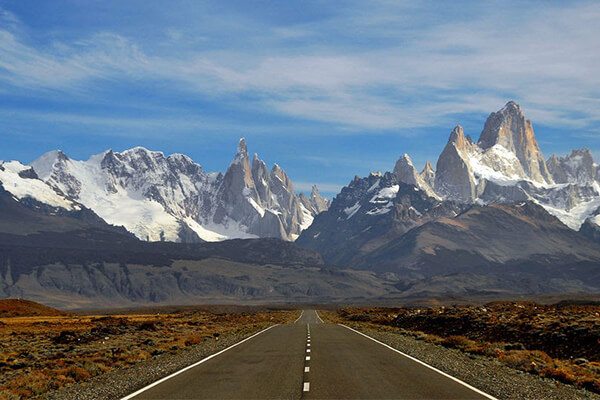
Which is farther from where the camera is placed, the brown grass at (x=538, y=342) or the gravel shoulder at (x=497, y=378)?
the brown grass at (x=538, y=342)

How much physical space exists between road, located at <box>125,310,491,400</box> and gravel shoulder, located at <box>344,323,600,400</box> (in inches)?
30.9

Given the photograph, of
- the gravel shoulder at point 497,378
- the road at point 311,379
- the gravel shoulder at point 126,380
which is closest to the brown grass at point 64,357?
the gravel shoulder at point 126,380

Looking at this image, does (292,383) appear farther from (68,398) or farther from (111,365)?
(111,365)

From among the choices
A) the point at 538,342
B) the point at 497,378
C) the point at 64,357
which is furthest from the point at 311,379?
the point at 538,342

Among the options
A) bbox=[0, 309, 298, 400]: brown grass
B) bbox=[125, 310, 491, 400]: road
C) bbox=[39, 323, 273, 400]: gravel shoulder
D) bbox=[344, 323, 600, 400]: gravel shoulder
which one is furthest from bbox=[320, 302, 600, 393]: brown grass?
bbox=[0, 309, 298, 400]: brown grass

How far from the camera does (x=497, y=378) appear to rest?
91.2 feet

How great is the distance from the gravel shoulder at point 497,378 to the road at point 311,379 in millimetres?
785

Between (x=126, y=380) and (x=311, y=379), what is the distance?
7.06 metres

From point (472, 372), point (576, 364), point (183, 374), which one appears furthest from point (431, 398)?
point (576, 364)

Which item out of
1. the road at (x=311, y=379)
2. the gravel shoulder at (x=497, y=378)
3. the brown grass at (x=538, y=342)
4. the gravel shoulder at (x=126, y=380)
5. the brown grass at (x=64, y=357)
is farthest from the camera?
the brown grass at (x=538, y=342)

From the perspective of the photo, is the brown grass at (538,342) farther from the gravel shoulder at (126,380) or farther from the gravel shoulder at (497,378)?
the gravel shoulder at (126,380)

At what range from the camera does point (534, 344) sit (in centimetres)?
4219

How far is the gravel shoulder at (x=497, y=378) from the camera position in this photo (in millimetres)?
23822

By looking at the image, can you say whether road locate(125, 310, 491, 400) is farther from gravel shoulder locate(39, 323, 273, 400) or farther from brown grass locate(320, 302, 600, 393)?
brown grass locate(320, 302, 600, 393)
